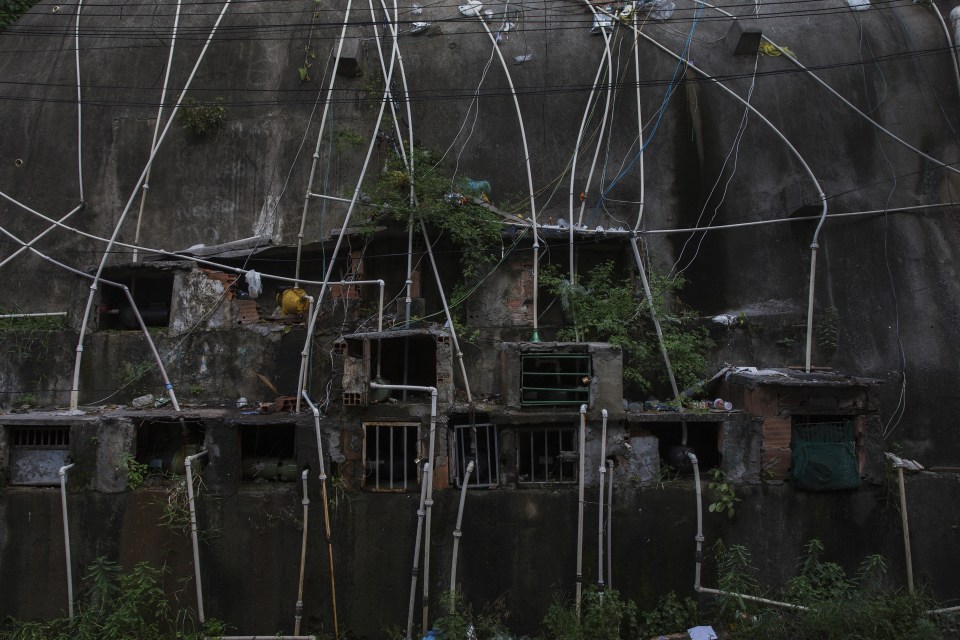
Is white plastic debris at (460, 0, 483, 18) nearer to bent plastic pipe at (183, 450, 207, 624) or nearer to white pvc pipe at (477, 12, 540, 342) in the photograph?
white pvc pipe at (477, 12, 540, 342)

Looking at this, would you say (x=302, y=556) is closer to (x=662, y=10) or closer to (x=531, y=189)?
(x=531, y=189)

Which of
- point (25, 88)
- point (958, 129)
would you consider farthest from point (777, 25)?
point (25, 88)

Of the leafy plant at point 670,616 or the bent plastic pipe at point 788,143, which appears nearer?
the leafy plant at point 670,616

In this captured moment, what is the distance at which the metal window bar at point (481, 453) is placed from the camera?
646cm

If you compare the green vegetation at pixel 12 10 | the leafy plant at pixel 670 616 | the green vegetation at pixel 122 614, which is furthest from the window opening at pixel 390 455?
the green vegetation at pixel 12 10

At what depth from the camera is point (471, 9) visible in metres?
9.27

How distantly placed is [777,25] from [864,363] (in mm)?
4959

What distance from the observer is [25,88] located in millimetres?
9062

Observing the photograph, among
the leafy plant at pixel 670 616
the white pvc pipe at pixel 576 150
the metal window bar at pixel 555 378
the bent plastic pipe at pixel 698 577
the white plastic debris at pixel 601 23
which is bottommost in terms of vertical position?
the leafy plant at pixel 670 616

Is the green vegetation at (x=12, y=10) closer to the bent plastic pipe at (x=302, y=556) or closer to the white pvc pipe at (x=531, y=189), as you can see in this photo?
the white pvc pipe at (x=531, y=189)

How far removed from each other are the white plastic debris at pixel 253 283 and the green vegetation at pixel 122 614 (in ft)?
10.4

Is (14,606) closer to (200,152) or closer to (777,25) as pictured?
(200,152)

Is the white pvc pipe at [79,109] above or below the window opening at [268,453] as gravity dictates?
above

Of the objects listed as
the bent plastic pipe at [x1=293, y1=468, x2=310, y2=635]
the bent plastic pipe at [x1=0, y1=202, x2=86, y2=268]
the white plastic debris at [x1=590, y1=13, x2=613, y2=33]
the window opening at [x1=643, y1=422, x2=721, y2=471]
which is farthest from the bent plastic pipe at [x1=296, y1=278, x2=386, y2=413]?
the white plastic debris at [x1=590, y1=13, x2=613, y2=33]
